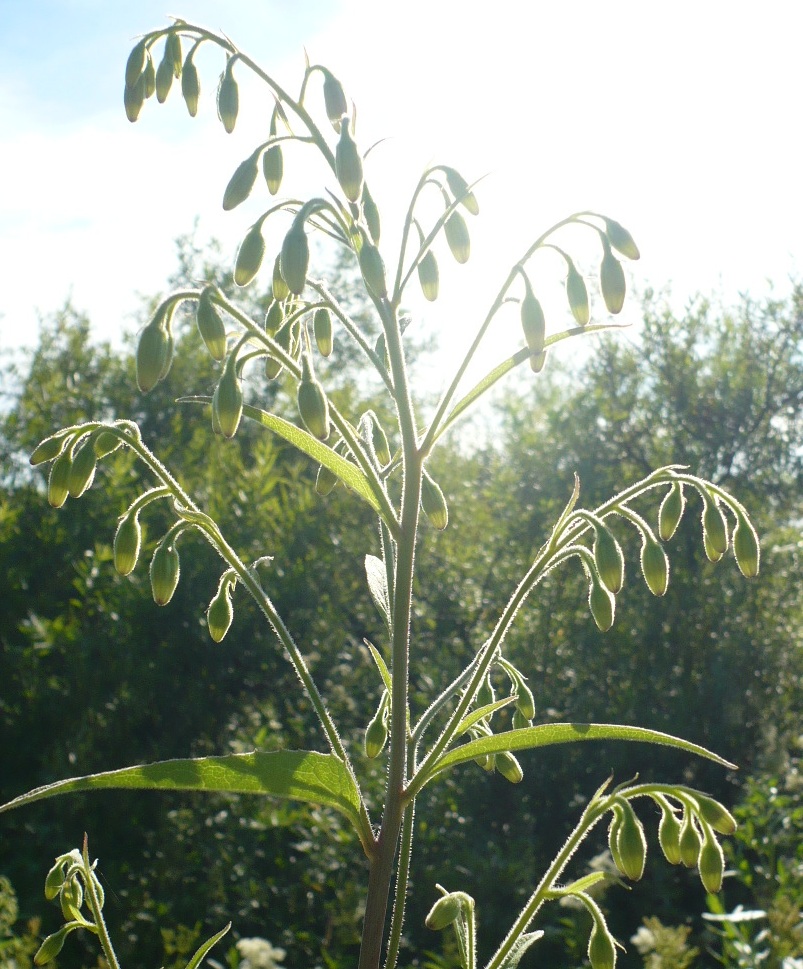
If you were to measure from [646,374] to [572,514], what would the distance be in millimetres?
6939

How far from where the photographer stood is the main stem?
151 cm

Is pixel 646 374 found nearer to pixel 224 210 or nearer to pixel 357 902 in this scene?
pixel 357 902

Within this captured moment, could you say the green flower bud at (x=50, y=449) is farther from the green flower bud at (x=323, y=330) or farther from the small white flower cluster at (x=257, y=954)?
the small white flower cluster at (x=257, y=954)

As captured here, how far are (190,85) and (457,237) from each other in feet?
2.19

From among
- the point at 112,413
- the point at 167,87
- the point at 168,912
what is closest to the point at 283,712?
the point at 168,912

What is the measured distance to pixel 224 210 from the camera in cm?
175

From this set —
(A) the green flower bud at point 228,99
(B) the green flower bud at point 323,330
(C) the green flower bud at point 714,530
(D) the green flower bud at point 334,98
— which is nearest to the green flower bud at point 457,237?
(D) the green flower bud at point 334,98

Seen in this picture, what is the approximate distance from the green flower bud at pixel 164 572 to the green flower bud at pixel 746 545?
1186 mm

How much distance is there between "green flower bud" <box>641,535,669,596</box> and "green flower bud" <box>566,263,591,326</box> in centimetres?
48

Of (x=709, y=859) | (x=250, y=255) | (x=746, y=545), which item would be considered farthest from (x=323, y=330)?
(x=709, y=859)

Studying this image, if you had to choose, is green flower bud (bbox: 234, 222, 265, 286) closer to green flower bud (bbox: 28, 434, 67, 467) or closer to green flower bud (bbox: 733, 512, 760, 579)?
green flower bud (bbox: 28, 434, 67, 467)

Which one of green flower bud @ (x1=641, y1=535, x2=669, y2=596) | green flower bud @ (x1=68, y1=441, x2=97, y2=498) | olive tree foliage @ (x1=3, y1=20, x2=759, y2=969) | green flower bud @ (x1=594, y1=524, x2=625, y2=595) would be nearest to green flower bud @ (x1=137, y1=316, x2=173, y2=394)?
olive tree foliage @ (x1=3, y1=20, x2=759, y2=969)

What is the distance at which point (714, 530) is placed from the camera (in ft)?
6.39

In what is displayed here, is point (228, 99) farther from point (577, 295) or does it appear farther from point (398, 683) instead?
point (398, 683)
